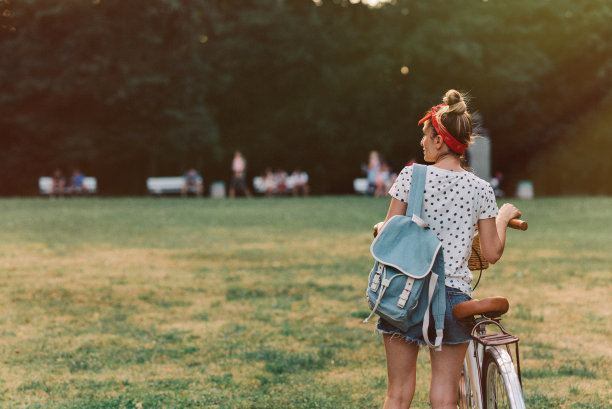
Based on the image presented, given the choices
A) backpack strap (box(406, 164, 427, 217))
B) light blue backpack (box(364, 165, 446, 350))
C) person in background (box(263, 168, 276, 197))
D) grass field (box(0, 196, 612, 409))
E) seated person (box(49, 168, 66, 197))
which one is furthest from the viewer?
person in background (box(263, 168, 276, 197))

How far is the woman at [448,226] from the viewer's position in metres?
3.38

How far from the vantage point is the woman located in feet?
11.1

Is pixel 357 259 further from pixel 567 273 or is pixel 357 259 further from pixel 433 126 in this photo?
pixel 433 126

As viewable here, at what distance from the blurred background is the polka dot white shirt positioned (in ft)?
129

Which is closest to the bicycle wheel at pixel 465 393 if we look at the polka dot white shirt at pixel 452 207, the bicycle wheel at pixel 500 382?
the bicycle wheel at pixel 500 382

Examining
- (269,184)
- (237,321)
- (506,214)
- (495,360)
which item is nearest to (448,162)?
(506,214)

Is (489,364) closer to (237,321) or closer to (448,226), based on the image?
(448,226)

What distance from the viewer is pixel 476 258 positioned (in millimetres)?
3621

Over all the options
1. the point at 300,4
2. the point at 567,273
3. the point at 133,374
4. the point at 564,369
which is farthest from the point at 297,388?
the point at 300,4

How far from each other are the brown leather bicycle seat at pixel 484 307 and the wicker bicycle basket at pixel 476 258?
→ 0.38 meters

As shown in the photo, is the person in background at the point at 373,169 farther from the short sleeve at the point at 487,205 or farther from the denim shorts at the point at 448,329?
the denim shorts at the point at 448,329

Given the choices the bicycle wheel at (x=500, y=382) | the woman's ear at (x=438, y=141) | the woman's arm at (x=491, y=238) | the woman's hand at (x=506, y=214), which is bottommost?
the bicycle wheel at (x=500, y=382)

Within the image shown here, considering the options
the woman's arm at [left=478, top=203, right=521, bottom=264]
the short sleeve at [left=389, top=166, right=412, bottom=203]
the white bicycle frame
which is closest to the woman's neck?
the short sleeve at [left=389, top=166, right=412, bottom=203]

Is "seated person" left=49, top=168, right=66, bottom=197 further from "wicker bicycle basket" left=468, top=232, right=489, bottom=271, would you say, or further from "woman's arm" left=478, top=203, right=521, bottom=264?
"woman's arm" left=478, top=203, right=521, bottom=264
